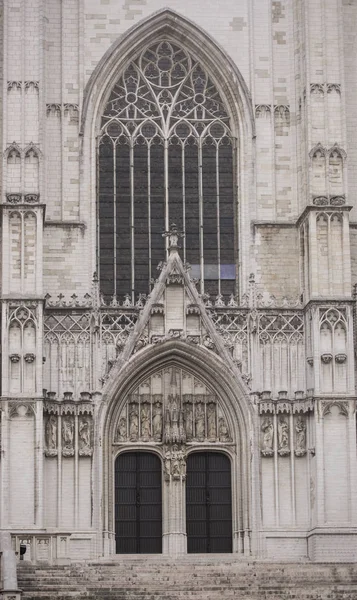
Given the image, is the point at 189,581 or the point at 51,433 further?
the point at 51,433

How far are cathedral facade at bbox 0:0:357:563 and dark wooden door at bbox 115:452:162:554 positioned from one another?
5 centimetres

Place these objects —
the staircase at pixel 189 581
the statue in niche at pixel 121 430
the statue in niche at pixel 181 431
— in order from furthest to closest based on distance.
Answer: the statue in niche at pixel 121 430 < the statue in niche at pixel 181 431 < the staircase at pixel 189 581

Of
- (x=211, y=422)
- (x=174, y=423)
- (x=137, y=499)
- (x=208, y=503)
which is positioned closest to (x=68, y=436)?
(x=137, y=499)

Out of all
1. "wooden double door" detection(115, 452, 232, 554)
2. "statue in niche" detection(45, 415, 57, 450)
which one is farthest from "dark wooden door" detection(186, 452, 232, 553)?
"statue in niche" detection(45, 415, 57, 450)

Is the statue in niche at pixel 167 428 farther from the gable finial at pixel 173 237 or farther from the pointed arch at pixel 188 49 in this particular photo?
the pointed arch at pixel 188 49

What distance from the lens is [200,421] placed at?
126 ft

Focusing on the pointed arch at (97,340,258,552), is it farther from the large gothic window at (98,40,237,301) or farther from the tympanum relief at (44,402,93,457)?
the large gothic window at (98,40,237,301)

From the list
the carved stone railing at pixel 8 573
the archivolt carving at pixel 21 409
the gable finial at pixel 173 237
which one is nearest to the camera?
the carved stone railing at pixel 8 573

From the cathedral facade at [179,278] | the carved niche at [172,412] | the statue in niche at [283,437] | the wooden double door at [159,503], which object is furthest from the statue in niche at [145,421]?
the statue in niche at [283,437]

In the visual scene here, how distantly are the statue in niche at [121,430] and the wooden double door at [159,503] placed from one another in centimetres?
37

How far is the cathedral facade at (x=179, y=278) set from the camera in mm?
37125

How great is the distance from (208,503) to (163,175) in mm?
8143

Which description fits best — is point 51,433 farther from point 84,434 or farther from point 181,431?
point 181,431

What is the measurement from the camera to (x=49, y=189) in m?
39.2
